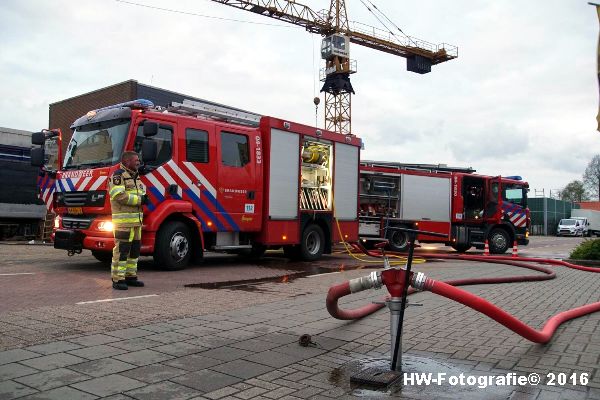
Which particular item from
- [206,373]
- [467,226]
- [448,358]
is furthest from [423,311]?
[467,226]

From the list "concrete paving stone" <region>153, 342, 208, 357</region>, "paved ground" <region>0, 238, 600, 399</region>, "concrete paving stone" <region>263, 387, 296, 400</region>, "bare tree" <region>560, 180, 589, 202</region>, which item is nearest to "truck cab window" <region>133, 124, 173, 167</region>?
"paved ground" <region>0, 238, 600, 399</region>

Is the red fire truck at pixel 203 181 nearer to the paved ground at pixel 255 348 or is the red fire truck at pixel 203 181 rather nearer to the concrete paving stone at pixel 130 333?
the paved ground at pixel 255 348

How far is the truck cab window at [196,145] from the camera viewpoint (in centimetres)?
1012

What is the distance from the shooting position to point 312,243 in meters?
13.0

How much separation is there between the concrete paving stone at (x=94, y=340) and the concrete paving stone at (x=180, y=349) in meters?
0.48

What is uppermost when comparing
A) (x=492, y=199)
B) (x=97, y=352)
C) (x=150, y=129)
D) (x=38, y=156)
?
(x=150, y=129)

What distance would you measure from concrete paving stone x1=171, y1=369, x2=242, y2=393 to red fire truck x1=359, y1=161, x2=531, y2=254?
46.1 ft

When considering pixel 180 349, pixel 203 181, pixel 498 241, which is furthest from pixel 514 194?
pixel 180 349

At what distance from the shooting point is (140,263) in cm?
1093

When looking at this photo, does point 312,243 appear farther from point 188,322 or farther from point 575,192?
point 575,192

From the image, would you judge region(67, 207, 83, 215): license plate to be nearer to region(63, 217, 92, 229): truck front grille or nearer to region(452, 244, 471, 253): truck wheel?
region(63, 217, 92, 229): truck front grille

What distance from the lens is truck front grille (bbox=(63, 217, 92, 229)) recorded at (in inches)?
357

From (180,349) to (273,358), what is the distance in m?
0.78

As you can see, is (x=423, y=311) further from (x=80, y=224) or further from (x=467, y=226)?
(x=467, y=226)
